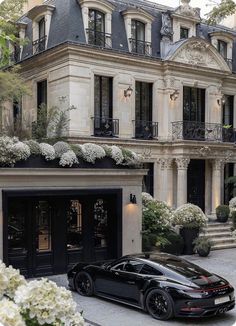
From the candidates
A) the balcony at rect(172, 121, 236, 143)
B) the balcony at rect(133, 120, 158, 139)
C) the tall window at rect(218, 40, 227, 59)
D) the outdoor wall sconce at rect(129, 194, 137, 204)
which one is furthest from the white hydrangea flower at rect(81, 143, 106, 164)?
the tall window at rect(218, 40, 227, 59)

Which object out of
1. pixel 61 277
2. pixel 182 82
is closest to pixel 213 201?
pixel 182 82

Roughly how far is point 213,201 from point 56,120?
387 inches

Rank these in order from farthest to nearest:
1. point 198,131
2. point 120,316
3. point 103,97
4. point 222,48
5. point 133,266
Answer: point 222,48
point 198,131
point 103,97
point 133,266
point 120,316

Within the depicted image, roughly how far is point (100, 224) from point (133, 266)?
14.5 feet

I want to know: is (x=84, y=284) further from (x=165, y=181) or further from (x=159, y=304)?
(x=165, y=181)

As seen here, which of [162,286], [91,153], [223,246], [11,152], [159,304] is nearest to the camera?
[162,286]

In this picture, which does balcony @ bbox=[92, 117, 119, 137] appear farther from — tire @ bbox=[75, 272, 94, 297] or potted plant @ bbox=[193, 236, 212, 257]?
tire @ bbox=[75, 272, 94, 297]

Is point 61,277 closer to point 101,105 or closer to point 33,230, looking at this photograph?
point 33,230

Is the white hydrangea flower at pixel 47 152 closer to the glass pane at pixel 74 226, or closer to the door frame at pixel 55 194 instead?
the door frame at pixel 55 194

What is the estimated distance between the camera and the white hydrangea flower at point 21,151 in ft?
42.6

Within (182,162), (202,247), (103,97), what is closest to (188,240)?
(202,247)

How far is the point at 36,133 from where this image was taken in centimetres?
1903

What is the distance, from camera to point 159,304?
1005 cm

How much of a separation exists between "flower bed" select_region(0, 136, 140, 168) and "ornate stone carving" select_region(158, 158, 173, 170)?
820 centimetres
